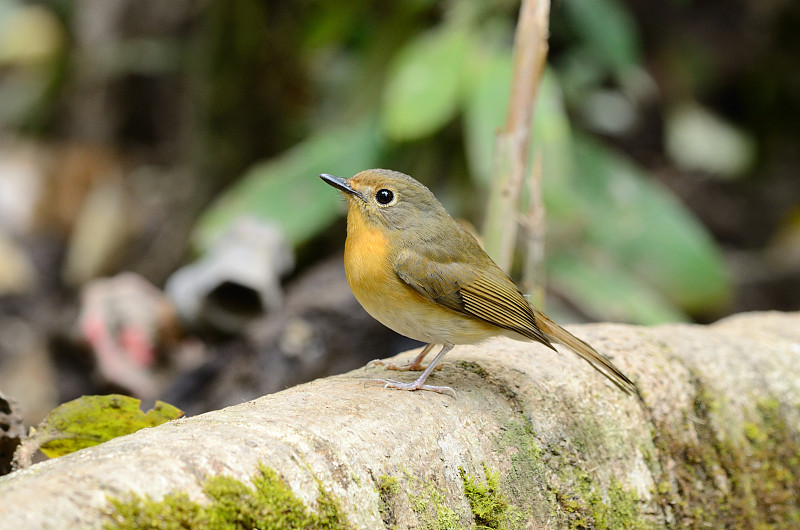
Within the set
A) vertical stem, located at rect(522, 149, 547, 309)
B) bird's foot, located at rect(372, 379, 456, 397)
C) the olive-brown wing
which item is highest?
vertical stem, located at rect(522, 149, 547, 309)

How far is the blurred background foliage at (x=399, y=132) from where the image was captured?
17.7 ft

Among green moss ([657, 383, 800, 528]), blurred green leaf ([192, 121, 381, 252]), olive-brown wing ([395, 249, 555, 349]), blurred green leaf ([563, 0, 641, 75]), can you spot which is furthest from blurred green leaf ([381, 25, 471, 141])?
green moss ([657, 383, 800, 528])

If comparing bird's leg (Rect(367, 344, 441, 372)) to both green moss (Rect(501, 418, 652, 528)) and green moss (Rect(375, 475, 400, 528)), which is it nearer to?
green moss (Rect(501, 418, 652, 528))

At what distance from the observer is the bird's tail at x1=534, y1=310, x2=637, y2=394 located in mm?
2570

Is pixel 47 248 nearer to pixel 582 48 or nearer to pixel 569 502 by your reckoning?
pixel 582 48

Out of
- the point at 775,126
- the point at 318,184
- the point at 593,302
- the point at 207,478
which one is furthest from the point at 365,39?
the point at 207,478

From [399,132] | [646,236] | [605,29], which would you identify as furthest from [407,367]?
[605,29]

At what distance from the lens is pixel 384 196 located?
281cm

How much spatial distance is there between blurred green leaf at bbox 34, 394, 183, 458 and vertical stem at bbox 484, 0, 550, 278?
1840 mm

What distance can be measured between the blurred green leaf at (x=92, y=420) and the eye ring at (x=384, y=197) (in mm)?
1012

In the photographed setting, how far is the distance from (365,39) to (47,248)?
3843mm

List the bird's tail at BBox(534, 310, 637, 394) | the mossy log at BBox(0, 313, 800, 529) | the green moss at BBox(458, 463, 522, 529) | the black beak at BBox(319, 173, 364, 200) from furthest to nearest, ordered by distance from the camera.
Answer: the black beak at BBox(319, 173, 364, 200)
the bird's tail at BBox(534, 310, 637, 394)
the green moss at BBox(458, 463, 522, 529)
the mossy log at BBox(0, 313, 800, 529)

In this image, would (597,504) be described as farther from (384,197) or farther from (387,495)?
(384,197)

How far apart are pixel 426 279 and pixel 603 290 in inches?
111
